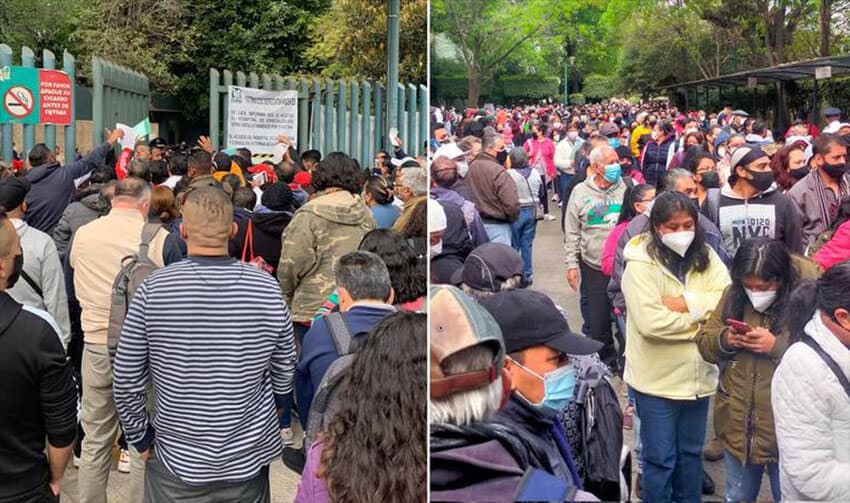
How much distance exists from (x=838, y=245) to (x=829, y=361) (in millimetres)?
188

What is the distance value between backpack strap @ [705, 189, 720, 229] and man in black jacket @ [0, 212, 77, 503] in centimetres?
229

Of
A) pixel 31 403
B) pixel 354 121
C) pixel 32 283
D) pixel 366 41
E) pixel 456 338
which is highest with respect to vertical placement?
pixel 366 41

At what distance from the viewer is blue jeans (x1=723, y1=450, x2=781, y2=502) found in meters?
1.47

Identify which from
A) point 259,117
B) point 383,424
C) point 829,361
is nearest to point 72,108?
point 259,117

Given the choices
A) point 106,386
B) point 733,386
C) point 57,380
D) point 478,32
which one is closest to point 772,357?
point 733,386

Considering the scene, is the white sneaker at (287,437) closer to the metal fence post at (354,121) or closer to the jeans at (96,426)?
the jeans at (96,426)

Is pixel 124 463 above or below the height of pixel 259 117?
below

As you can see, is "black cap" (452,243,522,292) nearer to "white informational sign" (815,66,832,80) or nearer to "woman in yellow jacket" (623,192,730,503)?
"woman in yellow jacket" (623,192,730,503)

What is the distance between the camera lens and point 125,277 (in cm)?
416

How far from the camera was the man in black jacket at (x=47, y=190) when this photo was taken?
6.43 m

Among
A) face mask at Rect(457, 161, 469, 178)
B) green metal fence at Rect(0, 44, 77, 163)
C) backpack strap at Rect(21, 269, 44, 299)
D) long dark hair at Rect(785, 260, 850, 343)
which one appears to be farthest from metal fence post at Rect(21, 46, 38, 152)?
long dark hair at Rect(785, 260, 850, 343)

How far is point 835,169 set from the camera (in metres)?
1.69

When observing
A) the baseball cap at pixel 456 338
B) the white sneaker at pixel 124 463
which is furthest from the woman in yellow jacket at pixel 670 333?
the white sneaker at pixel 124 463

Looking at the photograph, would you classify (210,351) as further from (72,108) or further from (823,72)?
(72,108)
